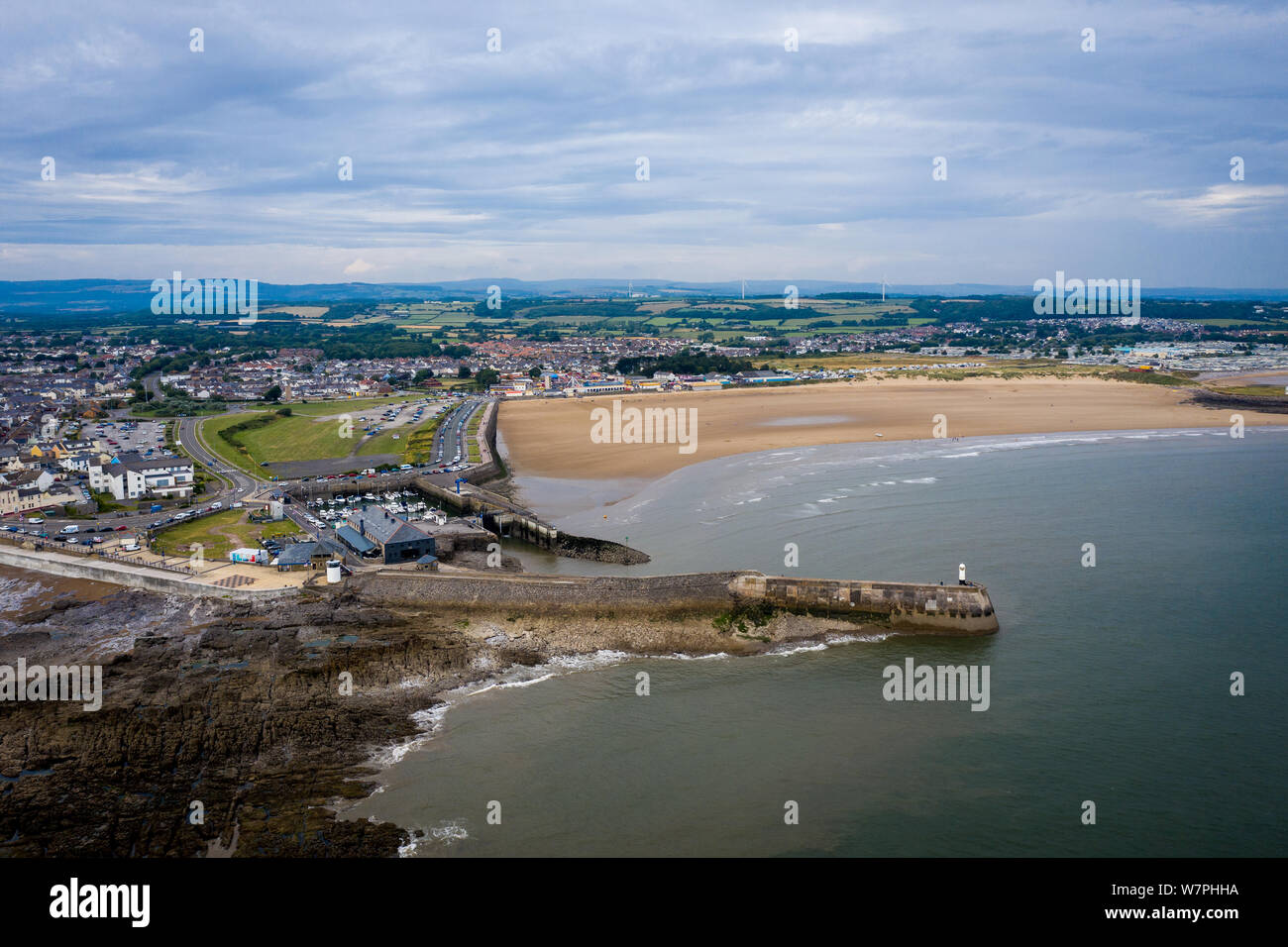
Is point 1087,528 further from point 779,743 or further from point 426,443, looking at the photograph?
point 426,443

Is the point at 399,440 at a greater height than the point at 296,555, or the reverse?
the point at 399,440

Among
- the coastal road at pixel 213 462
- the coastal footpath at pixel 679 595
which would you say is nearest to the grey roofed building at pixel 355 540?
the coastal footpath at pixel 679 595

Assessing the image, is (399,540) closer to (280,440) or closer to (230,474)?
(230,474)

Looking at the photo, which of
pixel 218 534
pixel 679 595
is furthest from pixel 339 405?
pixel 679 595

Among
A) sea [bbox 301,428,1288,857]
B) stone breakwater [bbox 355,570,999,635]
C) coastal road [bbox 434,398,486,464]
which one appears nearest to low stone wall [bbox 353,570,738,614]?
stone breakwater [bbox 355,570,999,635]
